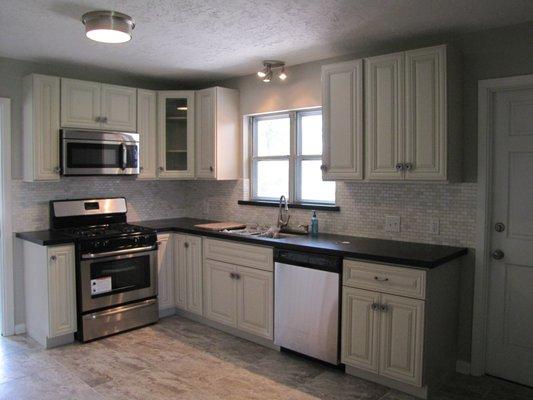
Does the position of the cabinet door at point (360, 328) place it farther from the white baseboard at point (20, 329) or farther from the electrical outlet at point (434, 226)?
the white baseboard at point (20, 329)

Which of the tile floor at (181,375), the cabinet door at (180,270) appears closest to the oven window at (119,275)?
the cabinet door at (180,270)

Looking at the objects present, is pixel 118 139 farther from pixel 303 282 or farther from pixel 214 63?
pixel 303 282

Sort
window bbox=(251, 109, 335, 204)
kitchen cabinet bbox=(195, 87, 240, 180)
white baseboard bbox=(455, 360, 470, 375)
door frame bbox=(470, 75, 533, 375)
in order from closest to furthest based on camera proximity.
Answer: door frame bbox=(470, 75, 533, 375), white baseboard bbox=(455, 360, 470, 375), window bbox=(251, 109, 335, 204), kitchen cabinet bbox=(195, 87, 240, 180)

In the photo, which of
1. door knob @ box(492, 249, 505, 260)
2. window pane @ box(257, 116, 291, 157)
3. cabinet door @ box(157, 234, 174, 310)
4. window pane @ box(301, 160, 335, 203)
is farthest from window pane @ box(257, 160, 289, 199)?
door knob @ box(492, 249, 505, 260)

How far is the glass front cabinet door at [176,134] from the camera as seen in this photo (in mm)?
4637

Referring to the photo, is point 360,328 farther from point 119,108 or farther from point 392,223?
point 119,108

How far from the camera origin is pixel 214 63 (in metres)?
4.09

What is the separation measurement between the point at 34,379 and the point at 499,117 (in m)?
A: 3.65

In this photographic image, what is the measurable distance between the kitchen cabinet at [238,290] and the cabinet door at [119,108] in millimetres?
1401

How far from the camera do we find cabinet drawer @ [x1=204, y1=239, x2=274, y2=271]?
141 inches

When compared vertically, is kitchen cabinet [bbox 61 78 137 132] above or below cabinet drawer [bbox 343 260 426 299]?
above

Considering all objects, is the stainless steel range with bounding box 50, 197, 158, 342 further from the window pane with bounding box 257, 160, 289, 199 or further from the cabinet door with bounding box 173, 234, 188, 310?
the window pane with bounding box 257, 160, 289, 199

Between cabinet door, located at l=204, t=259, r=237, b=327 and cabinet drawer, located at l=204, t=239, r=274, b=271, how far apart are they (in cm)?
6

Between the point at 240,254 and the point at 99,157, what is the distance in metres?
1.61
